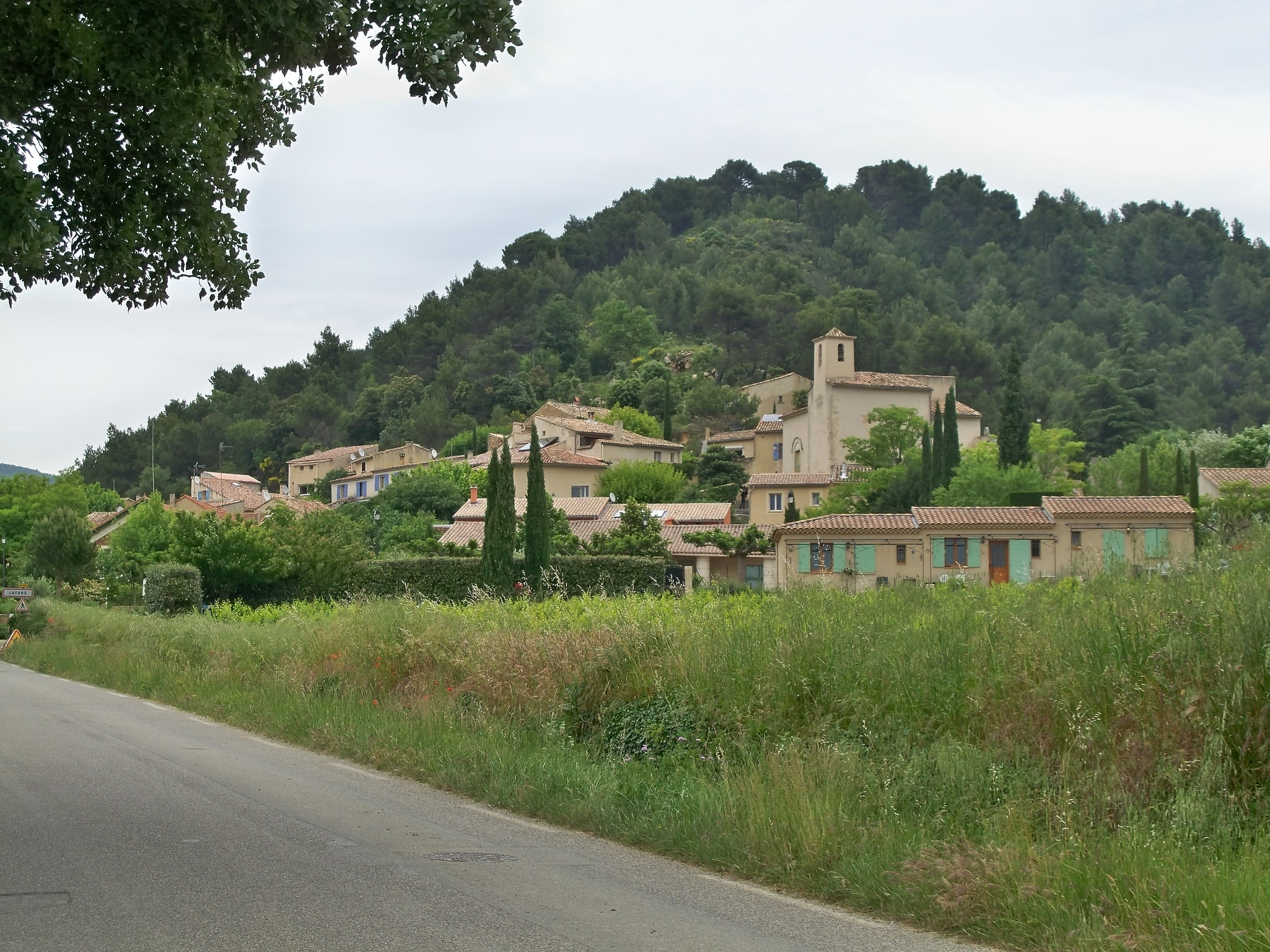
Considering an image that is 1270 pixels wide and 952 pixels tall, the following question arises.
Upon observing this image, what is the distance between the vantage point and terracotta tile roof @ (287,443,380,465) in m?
120

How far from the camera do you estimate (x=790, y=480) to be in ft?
274

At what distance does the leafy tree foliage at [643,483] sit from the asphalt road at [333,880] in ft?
246

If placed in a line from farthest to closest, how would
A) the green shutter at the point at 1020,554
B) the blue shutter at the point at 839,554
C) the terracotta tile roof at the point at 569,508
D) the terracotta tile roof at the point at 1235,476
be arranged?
the terracotta tile roof at the point at 569,508 < the terracotta tile roof at the point at 1235,476 < the blue shutter at the point at 839,554 < the green shutter at the point at 1020,554

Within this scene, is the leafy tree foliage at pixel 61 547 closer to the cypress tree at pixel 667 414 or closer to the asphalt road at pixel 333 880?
the cypress tree at pixel 667 414

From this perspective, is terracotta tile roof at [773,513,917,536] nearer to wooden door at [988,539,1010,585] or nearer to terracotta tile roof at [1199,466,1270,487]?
wooden door at [988,539,1010,585]

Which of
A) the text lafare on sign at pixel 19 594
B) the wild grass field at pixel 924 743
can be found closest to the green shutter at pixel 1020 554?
the text lafare on sign at pixel 19 594

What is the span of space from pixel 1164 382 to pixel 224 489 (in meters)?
93.4

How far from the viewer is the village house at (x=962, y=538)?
53000 mm

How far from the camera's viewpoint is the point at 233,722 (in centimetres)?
1758

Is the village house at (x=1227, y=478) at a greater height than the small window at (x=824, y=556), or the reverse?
the village house at (x=1227, y=478)

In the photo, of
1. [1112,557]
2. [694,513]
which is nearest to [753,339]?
[694,513]

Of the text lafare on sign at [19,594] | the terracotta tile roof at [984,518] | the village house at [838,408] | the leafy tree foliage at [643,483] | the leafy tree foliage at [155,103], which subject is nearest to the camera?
the leafy tree foliage at [155,103]

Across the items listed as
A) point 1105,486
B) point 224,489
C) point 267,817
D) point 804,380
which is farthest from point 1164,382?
point 267,817

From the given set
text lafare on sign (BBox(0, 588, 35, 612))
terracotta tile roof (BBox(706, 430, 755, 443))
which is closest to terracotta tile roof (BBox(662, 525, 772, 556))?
text lafare on sign (BBox(0, 588, 35, 612))
